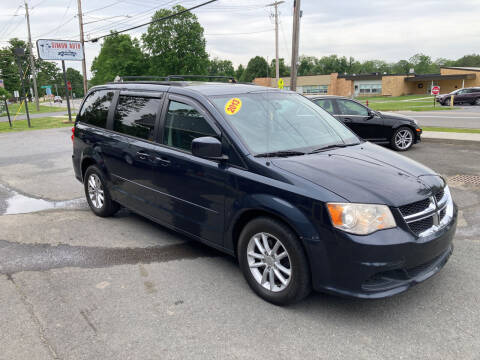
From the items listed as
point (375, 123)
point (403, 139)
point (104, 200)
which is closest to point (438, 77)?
point (403, 139)

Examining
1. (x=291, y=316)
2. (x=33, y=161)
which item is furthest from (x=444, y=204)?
(x=33, y=161)

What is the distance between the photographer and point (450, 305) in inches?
130

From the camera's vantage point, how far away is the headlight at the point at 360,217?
291 cm

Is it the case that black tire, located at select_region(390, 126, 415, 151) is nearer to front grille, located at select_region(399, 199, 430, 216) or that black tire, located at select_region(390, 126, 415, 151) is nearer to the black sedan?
the black sedan

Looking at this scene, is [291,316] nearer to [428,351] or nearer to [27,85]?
[428,351]

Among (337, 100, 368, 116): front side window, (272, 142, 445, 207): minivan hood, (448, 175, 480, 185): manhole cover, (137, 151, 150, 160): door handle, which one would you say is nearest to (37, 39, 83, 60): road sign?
(337, 100, 368, 116): front side window

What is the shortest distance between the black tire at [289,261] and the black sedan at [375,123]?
8.08 m

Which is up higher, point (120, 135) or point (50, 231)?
point (120, 135)

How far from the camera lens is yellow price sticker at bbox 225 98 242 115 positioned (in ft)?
12.8

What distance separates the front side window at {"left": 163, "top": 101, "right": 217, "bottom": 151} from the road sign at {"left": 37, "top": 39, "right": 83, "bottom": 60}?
2381cm

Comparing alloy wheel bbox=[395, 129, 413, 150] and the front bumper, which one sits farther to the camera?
alloy wheel bbox=[395, 129, 413, 150]

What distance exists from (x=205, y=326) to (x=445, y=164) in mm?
7601

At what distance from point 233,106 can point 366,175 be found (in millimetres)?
1467

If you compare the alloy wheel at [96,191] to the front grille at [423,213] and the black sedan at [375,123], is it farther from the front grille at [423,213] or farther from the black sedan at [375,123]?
the black sedan at [375,123]
